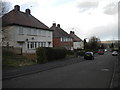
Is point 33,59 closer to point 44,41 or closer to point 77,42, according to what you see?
point 44,41

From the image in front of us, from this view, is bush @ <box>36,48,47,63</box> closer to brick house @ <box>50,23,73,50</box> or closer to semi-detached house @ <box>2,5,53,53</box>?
semi-detached house @ <box>2,5,53,53</box>

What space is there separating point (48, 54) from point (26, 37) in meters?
9.04

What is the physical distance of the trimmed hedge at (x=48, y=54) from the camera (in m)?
18.8

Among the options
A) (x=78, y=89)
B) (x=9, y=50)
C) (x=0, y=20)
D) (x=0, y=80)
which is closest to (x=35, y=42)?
(x=9, y=50)

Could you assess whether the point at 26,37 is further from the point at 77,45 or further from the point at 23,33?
the point at 77,45

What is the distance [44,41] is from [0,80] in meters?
24.5

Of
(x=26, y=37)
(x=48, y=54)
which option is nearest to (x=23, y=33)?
(x=26, y=37)

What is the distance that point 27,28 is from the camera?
2864cm

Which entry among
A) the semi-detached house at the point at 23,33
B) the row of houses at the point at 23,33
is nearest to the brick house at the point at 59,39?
the row of houses at the point at 23,33

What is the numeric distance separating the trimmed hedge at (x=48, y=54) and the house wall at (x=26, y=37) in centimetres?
673

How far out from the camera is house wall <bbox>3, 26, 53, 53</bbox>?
25.6 metres

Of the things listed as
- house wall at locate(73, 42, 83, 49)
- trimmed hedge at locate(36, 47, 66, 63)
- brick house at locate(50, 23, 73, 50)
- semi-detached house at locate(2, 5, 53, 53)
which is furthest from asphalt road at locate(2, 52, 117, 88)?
house wall at locate(73, 42, 83, 49)

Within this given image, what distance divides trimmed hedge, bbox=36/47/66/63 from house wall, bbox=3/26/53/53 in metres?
6.73

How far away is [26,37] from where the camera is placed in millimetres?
28078
